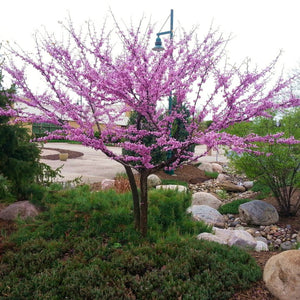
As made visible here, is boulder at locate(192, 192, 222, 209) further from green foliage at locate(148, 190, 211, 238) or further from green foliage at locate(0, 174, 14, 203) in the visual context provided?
green foliage at locate(0, 174, 14, 203)

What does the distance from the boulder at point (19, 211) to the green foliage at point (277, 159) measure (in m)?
5.11

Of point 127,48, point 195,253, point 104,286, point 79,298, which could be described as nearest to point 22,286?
point 79,298

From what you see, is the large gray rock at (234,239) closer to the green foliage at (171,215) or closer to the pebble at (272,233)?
the green foliage at (171,215)

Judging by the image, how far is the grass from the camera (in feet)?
10.4

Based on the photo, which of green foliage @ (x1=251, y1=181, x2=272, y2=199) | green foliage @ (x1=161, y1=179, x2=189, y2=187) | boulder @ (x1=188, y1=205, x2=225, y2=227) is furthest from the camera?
green foliage @ (x1=161, y1=179, x2=189, y2=187)

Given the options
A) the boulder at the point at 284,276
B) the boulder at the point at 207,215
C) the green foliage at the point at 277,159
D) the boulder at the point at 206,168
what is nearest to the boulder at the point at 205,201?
the boulder at the point at 207,215

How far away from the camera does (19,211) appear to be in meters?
5.36

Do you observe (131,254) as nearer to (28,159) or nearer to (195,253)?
(195,253)

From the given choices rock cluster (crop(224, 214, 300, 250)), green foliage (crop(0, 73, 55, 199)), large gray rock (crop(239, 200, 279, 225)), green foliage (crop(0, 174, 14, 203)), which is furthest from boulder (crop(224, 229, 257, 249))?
green foliage (crop(0, 174, 14, 203))

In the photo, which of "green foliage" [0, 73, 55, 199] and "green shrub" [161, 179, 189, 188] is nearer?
"green foliage" [0, 73, 55, 199]

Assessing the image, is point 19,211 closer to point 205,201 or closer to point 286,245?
point 205,201

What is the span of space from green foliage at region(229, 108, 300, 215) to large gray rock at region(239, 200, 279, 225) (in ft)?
1.90

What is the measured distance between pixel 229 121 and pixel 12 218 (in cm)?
420

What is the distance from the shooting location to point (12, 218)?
17.5 ft
